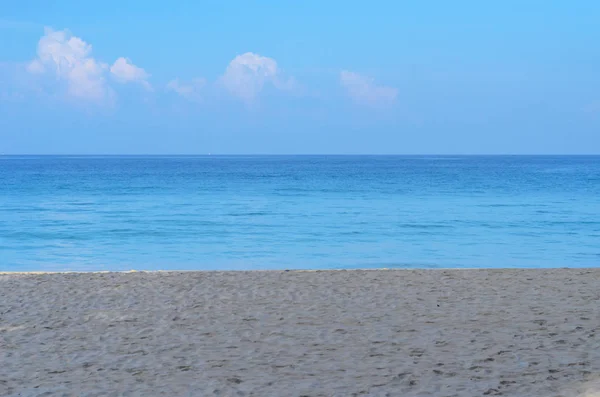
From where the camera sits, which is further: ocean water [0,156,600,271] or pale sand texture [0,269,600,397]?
ocean water [0,156,600,271]

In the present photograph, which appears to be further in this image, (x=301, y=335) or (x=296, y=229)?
(x=296, y=229)

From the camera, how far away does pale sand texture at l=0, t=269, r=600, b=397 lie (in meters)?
5.71

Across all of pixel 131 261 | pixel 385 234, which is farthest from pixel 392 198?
pixel 131 261

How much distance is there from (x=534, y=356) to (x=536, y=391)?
1050 millimetres

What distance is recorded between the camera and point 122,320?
807 centimetres

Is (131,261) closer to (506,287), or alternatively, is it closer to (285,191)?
(506,287)

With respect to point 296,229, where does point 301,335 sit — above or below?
above

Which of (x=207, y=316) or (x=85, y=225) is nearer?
(x=207, y=316)

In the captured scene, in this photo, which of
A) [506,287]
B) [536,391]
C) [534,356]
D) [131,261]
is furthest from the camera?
[131,261]

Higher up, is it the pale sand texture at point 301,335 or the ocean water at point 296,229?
the pale sand texture at point 301,335

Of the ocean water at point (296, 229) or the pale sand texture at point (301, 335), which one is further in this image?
the ocean water at point (296, 229)

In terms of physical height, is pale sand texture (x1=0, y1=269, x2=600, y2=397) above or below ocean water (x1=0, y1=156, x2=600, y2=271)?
above

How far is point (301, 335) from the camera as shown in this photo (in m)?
7.30

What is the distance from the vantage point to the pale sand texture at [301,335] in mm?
5707
